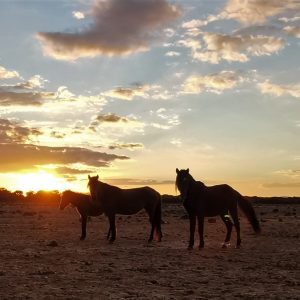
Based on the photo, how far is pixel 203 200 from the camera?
16.8 meters

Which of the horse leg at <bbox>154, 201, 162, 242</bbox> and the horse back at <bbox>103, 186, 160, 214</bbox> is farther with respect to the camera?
the horse back at <bbox>103, 186, 160, 214</bbox>

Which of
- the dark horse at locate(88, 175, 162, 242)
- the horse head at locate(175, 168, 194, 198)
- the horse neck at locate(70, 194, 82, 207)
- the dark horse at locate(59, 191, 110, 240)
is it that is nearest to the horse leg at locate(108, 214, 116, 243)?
the dark horse at locate(88, 175, 162, 242)

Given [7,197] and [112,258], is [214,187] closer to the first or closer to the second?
[112,258]

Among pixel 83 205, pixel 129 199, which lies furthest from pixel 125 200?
pixel 83 205

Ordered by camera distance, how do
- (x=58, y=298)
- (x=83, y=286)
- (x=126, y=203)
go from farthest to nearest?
1. (x=126, y=203)
2. (x=83, y=286)
3. (x=58, y=298)

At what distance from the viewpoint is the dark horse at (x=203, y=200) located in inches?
643

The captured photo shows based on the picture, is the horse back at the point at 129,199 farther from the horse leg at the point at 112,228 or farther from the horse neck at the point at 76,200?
the horse neck at the point at 76,200

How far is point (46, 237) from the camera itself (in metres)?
20.4

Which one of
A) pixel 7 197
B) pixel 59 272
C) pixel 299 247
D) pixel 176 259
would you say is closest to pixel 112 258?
pixel 176 259

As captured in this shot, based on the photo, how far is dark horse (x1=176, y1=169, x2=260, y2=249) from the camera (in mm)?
16328

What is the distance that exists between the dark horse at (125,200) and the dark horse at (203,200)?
2886mm

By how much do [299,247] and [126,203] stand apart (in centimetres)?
700

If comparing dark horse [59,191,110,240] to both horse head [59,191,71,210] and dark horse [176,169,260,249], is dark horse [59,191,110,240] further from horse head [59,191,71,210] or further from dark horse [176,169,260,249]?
dark horse [176,169,260,249]

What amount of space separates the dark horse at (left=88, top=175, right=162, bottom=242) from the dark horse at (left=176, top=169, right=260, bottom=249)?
2.89 meters
